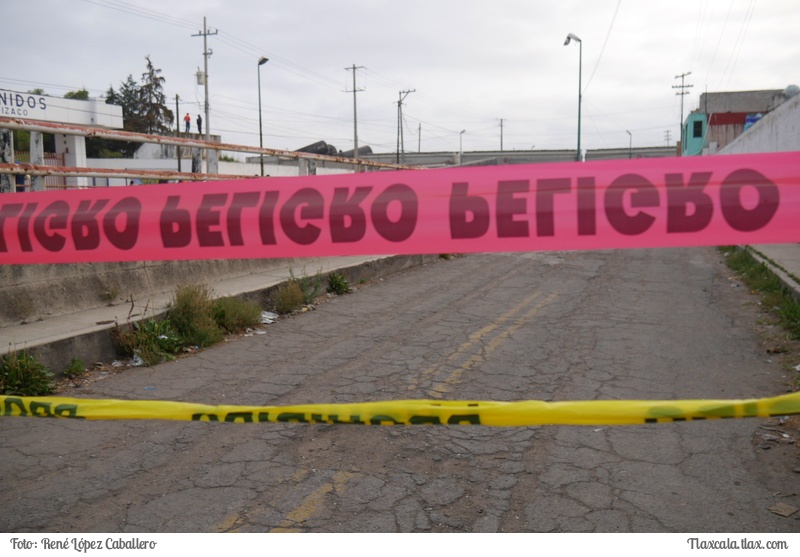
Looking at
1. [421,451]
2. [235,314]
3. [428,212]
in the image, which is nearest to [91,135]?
[235,314]

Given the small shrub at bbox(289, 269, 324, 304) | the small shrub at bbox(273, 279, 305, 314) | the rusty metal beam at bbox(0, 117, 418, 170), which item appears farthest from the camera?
the small shrub at bbox(289, 269, 324, 304)

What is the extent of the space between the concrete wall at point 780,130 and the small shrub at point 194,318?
10029 mm

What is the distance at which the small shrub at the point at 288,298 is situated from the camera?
9.27 metres

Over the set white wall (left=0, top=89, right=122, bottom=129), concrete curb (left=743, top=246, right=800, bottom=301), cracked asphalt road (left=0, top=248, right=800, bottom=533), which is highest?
white wall (left=0, top=89, right=122, bottom=129)

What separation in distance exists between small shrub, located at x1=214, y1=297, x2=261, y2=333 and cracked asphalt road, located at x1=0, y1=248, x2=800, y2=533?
53 centimetres

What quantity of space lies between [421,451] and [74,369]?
146 inches

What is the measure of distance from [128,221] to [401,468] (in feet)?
6.85

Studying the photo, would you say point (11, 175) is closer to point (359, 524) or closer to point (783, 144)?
point (359, 524)

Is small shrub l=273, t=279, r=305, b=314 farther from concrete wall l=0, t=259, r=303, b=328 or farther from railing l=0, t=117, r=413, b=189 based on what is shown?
railing l=0, t=117, r=413, b=189

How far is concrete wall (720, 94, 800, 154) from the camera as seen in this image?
559 inches

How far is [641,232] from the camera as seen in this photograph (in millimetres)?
2646

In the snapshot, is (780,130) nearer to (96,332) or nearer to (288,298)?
(288,298)

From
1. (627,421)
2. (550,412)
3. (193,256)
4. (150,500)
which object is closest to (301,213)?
(193,256)

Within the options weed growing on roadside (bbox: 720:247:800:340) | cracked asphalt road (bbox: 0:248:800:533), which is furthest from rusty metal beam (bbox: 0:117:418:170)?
weed growing on roadside (bbox: 720:247:800:340)
